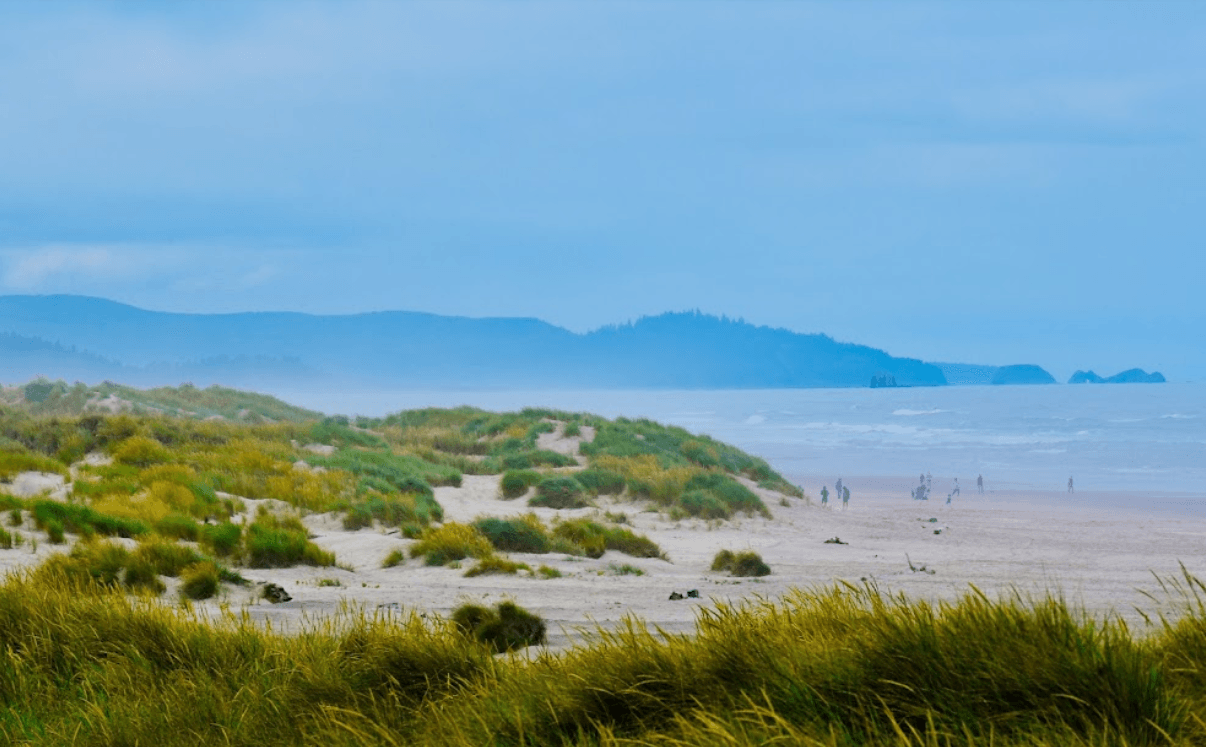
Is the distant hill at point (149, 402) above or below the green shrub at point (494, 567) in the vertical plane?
above

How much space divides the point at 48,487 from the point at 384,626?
1241 centimetres

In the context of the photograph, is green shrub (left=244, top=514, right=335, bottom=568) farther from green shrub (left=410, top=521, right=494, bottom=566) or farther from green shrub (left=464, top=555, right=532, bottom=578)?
green shrub (left=464, top=555, right=532, bottom=578)

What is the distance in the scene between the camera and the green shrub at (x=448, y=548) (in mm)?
12570

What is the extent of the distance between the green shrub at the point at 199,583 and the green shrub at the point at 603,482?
13.5m

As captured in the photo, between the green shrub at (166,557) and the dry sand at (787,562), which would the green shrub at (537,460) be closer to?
the dry sand at (787,562)

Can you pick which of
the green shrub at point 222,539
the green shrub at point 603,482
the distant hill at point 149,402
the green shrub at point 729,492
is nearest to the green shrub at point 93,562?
the green shrub at point 222,539

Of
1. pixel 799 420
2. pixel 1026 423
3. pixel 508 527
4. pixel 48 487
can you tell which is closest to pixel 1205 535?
pixel 508 527

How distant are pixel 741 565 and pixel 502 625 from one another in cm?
642

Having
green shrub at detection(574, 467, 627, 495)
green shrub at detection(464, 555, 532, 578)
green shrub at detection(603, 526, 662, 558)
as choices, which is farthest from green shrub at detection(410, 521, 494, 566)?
green shrub at detection(574, 467, 627, 495)

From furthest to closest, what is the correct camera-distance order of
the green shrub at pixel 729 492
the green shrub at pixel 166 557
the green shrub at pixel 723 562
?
the green shrub at pixel 729 492 → the green shrub at pixel 723 562 → the green shrub at pixel 166 557

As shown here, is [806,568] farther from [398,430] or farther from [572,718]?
[398,430]

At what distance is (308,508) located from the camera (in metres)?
16.5

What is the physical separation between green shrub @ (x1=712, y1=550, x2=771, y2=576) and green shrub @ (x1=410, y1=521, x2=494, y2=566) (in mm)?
2839

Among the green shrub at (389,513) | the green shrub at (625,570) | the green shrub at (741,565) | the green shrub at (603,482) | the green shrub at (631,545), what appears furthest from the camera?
the green shrub at (603,482)
